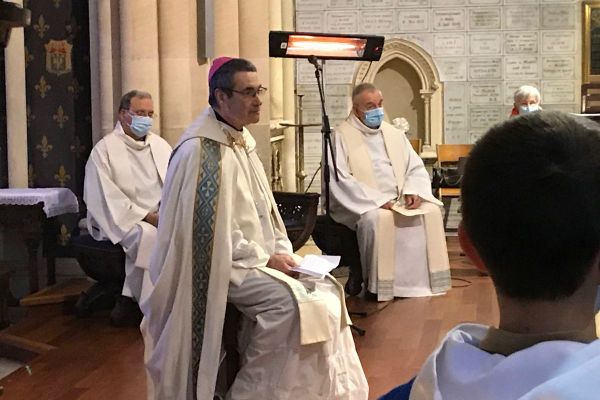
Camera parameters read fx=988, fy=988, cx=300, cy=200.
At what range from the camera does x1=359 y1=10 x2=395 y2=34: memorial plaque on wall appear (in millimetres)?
11141

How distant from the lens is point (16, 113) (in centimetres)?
688

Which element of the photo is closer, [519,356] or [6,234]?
[519,356]

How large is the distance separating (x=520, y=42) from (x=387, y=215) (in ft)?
16.0

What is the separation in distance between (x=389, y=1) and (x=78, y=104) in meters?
5.08

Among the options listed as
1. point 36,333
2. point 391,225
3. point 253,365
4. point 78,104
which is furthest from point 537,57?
point 253,365

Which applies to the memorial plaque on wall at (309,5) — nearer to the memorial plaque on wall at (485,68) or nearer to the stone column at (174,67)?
the memorial plaque on wall at (485,68)

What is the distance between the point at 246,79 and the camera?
13.4ft

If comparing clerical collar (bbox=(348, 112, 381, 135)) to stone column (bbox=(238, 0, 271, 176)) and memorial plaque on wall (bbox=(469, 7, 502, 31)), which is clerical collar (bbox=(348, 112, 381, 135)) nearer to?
stone column (bbox=(238, 0, 271, 176))

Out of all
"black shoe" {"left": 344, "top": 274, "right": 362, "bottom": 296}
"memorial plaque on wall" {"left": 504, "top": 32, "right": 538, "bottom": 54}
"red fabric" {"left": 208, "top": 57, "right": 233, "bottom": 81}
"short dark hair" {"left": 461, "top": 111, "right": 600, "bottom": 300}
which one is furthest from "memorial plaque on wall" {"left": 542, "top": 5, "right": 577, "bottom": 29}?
"short dark hair" {"left": 461, "top": 111, "right": 600, "bottom": 300}

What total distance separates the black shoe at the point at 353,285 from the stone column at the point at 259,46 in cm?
112

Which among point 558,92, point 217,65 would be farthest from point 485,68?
point 217,65

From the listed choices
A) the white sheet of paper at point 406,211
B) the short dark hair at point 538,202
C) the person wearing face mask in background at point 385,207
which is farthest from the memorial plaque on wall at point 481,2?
the short dark hair at point 538,202

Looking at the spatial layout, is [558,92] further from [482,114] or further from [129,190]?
[129,190]

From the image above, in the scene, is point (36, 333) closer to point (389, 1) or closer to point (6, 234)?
point (6, 234)
